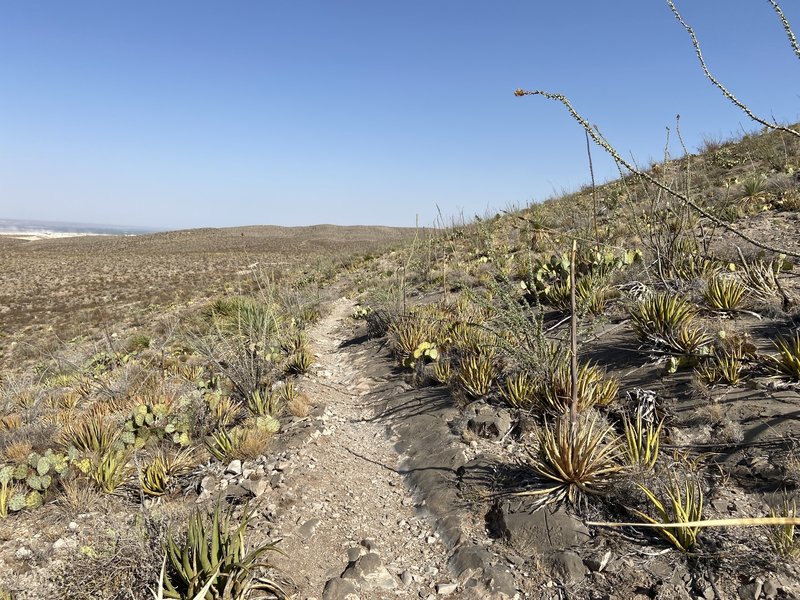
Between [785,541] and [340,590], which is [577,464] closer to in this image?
[785,541]

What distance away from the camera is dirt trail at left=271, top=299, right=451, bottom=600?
3.41m

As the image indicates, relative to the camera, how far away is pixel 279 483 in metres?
4.55

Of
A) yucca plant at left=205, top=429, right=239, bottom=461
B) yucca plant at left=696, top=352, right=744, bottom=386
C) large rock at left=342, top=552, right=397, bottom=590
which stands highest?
yucca plant at left=696, top=352, right=744, bottom=386

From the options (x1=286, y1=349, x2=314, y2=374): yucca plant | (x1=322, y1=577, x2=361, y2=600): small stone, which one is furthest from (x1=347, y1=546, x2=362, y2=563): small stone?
(x1=286, y1=349, x2=314, y2=374): yucca plant

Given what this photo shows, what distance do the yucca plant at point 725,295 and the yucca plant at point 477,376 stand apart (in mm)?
2675

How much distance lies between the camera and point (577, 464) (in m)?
3.68

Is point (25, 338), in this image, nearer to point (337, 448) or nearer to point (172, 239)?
point (337, 448)

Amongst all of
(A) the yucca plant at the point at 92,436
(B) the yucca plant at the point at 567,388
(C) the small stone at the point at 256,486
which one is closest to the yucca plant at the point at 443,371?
(B) the yucca plant at the point at 567,388

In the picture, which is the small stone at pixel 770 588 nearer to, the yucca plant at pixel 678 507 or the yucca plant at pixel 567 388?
the yucca plant at pixel 678 507

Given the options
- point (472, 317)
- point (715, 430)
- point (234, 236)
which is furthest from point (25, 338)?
point (234, 236)

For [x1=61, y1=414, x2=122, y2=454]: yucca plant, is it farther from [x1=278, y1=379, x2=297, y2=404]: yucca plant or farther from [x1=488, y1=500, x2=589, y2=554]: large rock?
[x1=488, y1=500, x2=589, y2=554]: large rock

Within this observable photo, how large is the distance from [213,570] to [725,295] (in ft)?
19.2

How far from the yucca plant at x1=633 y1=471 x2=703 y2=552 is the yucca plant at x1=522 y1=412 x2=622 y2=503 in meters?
0.31

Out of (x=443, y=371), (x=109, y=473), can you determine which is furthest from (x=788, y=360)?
(x=109, y=473)
